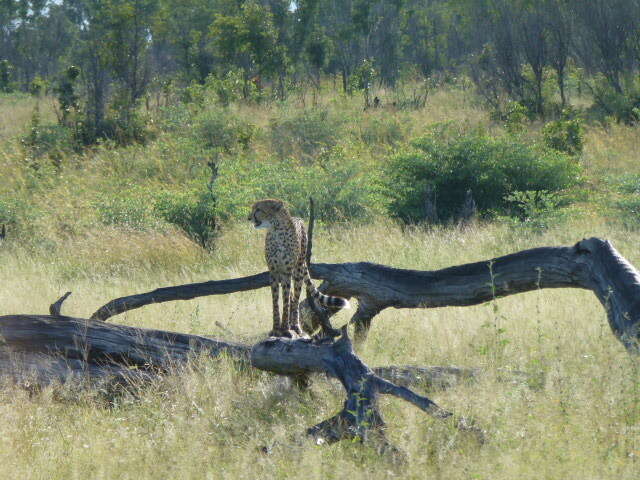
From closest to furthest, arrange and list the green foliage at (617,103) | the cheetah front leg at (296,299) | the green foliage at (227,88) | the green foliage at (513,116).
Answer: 1. the cheetah front leg at (296,299)
2. the green foliage at (513,116)
3. the green foliage at (617,103)
4. the green foliage at (227,88)

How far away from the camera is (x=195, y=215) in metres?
10.6

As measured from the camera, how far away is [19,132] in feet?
67.6

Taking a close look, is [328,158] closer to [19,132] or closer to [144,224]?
[144,224]

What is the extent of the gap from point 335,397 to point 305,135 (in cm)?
Result: 1406

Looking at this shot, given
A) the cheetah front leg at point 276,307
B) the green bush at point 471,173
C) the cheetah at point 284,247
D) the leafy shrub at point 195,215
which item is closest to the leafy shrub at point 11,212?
the leafy shrub at point 195,215

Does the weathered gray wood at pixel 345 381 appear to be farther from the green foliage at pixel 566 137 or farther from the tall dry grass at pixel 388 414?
the green foliage at pixel 566 137

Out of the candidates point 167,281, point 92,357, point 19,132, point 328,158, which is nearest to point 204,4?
point 19,132

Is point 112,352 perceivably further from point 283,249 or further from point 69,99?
point 69,99

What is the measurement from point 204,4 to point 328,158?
2172 centimetres

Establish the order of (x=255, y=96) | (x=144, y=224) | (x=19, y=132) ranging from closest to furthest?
(x=144, y=224) < (x=19, y=132) < (x=255, y=96)

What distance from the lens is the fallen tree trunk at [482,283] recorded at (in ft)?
14.0

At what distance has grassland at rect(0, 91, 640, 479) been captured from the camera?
351cm

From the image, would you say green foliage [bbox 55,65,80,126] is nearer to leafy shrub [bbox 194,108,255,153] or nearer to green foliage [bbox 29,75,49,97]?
leafy shrub [bbox 194,108,255,153]

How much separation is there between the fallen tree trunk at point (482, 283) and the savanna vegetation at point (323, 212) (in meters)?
0.33
